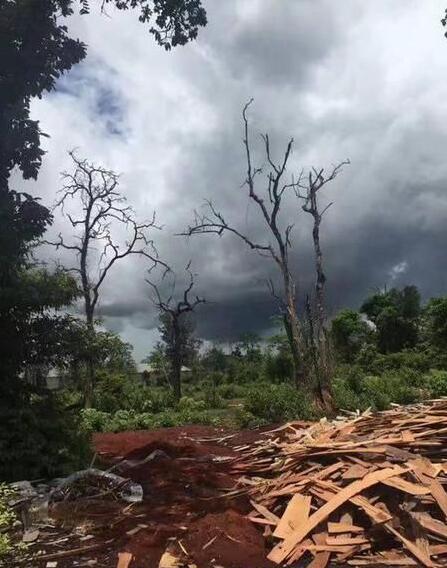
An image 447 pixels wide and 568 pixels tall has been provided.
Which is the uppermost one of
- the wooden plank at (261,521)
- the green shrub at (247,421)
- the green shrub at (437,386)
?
the green shrub at (437,386)

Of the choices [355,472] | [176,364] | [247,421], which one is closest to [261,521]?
[355,472]

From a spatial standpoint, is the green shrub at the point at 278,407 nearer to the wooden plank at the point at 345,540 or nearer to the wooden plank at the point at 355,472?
the wooden plank at the point at 355,472

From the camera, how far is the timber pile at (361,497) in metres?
5.22

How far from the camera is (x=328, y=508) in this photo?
5688mm

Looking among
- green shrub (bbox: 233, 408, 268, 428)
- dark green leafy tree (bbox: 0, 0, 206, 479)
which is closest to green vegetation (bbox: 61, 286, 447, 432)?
green shrub (bbox: 233, 408, 268, 428)

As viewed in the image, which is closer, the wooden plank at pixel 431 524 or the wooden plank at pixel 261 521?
the wooden plank at pixel 431 524

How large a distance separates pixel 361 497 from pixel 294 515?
0.64m

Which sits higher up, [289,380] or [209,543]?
[289,380]

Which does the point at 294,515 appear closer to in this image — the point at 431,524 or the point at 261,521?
the point at 261,521

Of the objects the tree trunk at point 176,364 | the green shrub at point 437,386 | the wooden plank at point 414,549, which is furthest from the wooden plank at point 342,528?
the tree trunk at point 176,364

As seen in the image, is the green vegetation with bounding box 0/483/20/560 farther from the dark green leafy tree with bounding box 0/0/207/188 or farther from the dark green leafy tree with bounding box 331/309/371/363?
the dark green leafy tree with bounding box 331/309/371/363

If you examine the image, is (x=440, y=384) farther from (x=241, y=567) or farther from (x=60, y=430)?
(x=241, y=567)

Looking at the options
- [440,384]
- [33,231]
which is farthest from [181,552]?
[440,384]

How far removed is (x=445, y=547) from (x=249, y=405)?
10.3 m
